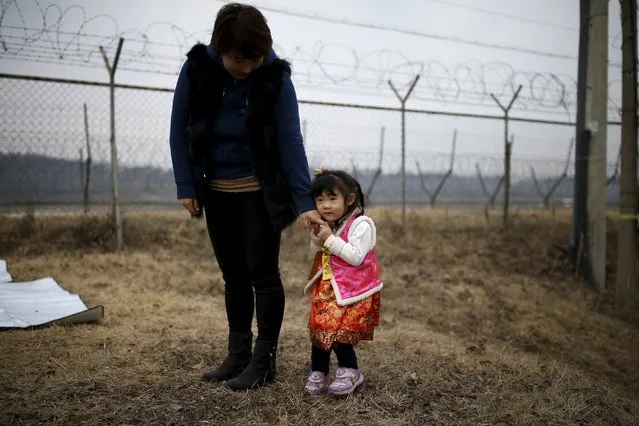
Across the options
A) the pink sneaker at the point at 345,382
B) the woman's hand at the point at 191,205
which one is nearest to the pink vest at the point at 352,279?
the pink sneaker at the point at 345,382

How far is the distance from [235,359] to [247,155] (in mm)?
1005

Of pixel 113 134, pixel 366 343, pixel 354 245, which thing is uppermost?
pixel 113 134

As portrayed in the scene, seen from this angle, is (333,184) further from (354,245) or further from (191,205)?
(191,205)

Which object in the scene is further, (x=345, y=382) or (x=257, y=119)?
(x=345, y=382)

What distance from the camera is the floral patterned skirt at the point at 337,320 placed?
223cm

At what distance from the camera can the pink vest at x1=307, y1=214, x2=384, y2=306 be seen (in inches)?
88.2

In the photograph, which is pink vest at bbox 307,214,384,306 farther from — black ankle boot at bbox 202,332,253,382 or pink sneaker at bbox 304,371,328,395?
black ankle boot at bbox 202,332,253,382

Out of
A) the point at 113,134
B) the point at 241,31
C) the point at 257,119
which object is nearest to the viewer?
the point at 241,31

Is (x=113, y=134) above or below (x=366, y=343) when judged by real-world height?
above

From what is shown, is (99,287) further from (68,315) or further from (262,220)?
(262,220)

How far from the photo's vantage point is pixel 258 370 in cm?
237

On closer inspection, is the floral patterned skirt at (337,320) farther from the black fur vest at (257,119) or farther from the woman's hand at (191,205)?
the woman's hand at (191,205)

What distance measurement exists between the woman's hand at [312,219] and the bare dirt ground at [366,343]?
0.77 m

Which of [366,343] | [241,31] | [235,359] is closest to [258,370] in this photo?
[235,359]
